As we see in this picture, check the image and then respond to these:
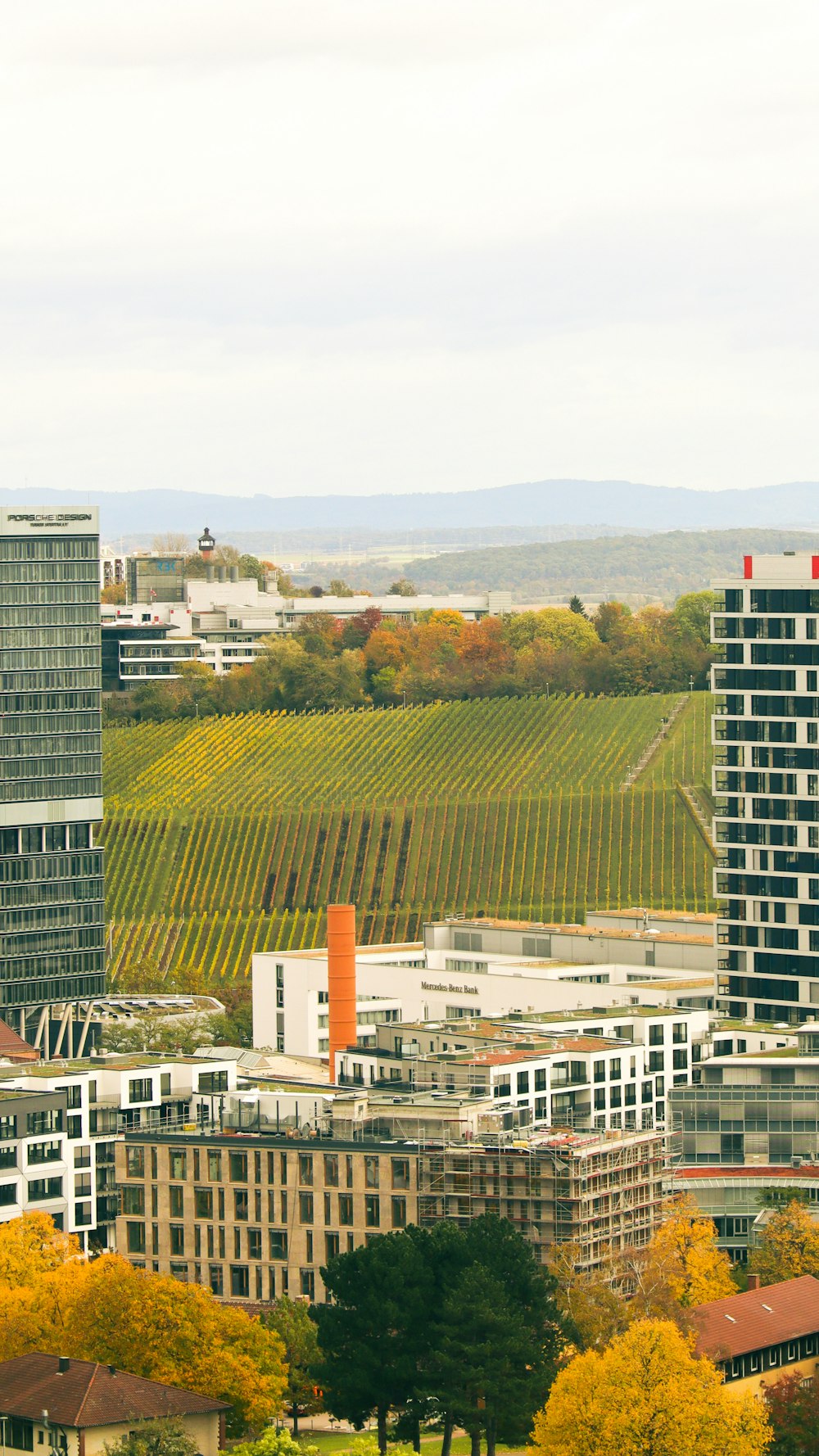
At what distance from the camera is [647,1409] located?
88.8 metres

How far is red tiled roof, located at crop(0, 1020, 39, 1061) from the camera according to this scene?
141 m

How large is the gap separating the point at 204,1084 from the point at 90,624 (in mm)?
37749

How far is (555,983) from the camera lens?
161250mm

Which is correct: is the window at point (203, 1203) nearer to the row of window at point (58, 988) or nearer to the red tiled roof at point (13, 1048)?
the red tiled roof at point (13, 1048)

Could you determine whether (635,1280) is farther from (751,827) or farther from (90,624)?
(90,624)

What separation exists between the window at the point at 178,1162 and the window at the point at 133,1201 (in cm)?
197

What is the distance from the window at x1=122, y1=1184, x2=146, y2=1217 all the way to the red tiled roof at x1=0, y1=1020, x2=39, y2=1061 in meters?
20.4

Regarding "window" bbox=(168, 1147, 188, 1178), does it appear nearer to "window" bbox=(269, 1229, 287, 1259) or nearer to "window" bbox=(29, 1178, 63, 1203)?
"window" bbox=(269, 1229, 287, 1259)

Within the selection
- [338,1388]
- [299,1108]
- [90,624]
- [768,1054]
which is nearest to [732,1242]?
[768,1054]

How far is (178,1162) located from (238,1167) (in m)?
3.11

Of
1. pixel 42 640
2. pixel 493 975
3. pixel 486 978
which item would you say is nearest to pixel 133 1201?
pixel 486 978

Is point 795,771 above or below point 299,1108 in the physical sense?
above

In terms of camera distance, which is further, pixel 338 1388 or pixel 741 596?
pixel 741 596

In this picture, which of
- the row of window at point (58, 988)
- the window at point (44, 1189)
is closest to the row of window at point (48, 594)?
the row of window at point (58, 988)
